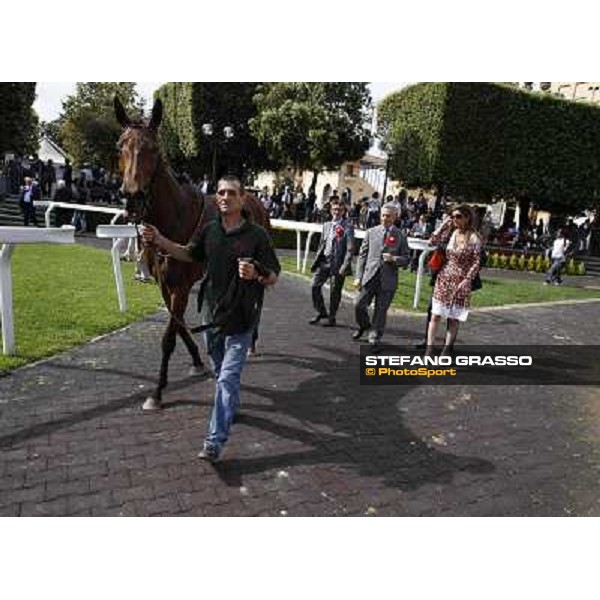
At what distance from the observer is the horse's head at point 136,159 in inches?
152

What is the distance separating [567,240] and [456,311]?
38.0 feet

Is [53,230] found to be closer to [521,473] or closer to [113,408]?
[113,408]

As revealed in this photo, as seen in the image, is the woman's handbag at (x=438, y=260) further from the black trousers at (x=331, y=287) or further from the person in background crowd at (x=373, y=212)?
the person in background crowd at (x=373, y=212)

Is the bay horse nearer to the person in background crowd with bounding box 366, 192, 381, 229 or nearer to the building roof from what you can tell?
the person in background crowd with bounding box 366, 192, 381, 229

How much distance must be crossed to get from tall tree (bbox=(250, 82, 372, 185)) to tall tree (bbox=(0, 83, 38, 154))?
6.09m

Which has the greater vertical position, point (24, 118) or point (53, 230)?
point (24, 118)

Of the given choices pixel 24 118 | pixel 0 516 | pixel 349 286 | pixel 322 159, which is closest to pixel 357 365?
pixel 0 516

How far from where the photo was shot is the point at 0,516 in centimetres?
293

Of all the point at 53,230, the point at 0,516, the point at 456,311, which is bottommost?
the point at 0,516

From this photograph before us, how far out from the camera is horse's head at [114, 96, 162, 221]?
3861mm

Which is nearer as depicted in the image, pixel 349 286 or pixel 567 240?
pixel 349 286

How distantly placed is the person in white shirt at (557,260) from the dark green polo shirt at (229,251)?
13.9 m

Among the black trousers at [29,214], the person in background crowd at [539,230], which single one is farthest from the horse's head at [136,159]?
the person in background crowd at [539,230]

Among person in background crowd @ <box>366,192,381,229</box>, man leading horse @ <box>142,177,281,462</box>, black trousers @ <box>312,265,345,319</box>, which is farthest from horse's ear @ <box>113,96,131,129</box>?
person in background crowd @ <box>366,192,381,229</box>
